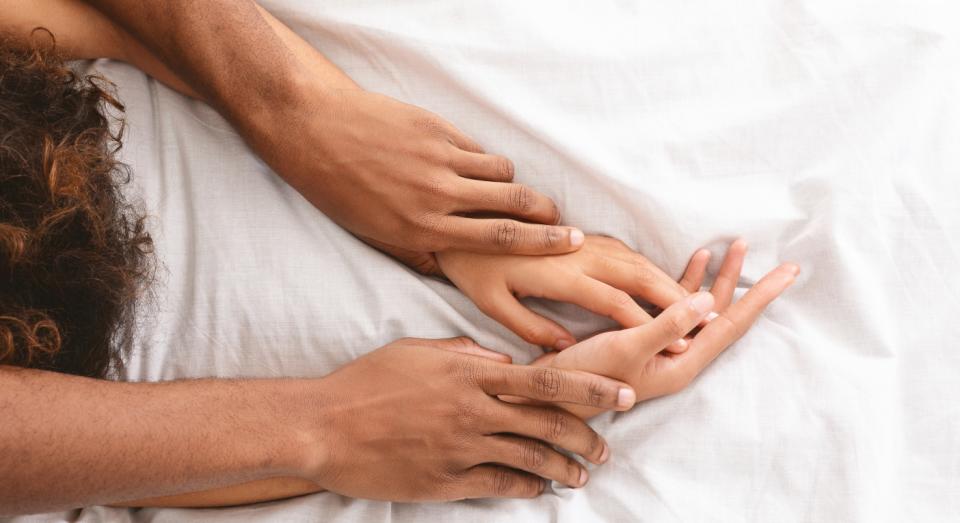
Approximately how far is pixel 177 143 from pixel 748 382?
0.80m

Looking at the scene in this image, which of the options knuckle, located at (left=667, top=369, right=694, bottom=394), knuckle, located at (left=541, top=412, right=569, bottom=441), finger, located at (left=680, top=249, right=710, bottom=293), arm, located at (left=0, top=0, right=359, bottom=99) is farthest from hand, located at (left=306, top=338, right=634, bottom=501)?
arm, located at (left=0, top=0, right=359, bottom=99)

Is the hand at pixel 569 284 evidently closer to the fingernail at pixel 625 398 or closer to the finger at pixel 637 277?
the finger at pixel 637 277

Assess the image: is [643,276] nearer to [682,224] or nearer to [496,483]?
[682,224]

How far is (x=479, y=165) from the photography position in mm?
999

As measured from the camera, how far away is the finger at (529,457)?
37.1 inches

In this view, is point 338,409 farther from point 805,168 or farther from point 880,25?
point 880,25

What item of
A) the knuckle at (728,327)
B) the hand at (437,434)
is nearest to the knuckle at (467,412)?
the hand at (437,434)

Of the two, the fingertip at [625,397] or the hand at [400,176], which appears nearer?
the fingertip at [625,397]

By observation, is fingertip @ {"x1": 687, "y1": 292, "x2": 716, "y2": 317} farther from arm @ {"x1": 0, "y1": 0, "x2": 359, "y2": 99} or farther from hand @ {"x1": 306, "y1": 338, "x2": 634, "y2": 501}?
arm @ {"x1": 0, "y1": 0, "x2": 359, "y2": 99}

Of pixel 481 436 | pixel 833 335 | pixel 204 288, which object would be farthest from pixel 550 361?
pixel 204 288

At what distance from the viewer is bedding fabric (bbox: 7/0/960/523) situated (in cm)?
91

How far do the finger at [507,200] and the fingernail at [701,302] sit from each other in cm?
A: 22

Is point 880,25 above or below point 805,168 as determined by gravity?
above

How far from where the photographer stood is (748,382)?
3.05 ft
